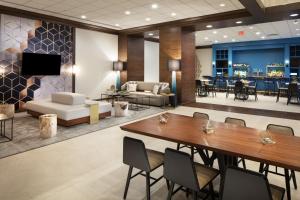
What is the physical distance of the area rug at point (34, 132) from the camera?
12.2 feet

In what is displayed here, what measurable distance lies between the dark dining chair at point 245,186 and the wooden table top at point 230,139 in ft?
0.92

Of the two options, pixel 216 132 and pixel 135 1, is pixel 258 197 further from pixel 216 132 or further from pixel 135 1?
pixel 135 1

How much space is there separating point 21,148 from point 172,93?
5.46 m

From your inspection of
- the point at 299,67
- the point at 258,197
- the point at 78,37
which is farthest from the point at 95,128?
the point at 299,67

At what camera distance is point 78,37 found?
8406 millimetres

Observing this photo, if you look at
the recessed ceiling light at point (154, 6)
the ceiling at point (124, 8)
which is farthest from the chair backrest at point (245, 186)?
the recessed ceiling light at point (154, 6)

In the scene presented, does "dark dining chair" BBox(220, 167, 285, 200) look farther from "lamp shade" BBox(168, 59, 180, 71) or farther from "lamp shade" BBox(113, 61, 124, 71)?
"lamp shade" BBox(113, 61, 124, 71)

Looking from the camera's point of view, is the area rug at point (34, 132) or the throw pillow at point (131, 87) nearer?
the area rug at point (34, 132)

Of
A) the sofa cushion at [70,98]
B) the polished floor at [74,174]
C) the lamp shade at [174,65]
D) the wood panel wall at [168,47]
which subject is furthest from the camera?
the wood panel wall at [168,47]

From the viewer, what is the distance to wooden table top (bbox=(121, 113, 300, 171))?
5.57ft

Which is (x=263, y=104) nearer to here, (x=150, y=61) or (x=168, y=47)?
(x=168, y=47)

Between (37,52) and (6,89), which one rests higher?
(37,52)

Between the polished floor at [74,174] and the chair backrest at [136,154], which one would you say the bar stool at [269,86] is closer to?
the polished floor at [74,174]

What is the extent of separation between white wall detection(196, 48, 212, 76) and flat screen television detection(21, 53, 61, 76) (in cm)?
1023
